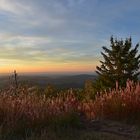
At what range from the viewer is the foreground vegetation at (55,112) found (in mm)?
8016

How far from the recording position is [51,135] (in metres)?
7.59

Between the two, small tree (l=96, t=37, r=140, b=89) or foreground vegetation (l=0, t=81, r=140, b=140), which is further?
small tree (l=96, t=37, r=140, b=89)

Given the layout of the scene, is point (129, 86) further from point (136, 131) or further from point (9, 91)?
point (9, 91)

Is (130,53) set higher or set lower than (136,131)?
higher

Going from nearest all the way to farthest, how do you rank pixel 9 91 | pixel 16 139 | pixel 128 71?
pixel 16 139
pixel 9 91
pixel 128 71

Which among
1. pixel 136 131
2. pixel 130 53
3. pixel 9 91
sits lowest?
pixel 136 131

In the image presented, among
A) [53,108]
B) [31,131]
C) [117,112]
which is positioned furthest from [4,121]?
[117,112]

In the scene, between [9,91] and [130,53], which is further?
[130,53]

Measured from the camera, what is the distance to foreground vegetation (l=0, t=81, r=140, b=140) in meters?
8.02

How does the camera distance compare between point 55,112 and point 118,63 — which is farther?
point 118,63

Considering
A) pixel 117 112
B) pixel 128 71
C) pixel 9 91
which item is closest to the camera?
pixel 9 91

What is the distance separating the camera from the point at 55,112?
8.98 metres

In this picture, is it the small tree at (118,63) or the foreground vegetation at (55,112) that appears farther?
the small tree at (118,63)

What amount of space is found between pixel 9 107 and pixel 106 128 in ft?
6.45
